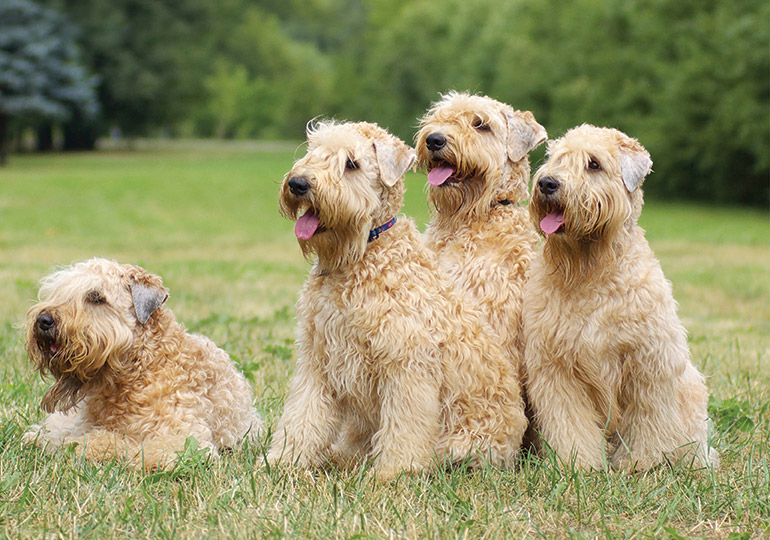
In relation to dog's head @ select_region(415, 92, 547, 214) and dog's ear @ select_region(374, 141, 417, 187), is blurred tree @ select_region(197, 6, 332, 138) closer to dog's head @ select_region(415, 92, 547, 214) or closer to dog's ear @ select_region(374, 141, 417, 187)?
dog's head @ select_region(415, 92, 547, 214)

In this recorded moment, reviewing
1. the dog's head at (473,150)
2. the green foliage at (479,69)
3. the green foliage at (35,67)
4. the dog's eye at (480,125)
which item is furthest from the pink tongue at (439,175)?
the green foliage at (35,67)

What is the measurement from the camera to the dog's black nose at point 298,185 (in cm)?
391

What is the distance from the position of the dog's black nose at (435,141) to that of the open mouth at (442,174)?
5.1 inches

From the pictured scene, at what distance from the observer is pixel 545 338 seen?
4242 mm

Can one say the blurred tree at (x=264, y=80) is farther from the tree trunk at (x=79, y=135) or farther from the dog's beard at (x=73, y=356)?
the dog's beard at (x=73, y=356)

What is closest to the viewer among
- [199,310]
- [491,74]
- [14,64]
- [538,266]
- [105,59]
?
[538,266]

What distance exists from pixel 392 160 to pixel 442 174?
50 cm

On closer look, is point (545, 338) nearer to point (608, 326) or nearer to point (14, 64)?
point (608, 326)

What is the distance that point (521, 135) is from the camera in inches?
189

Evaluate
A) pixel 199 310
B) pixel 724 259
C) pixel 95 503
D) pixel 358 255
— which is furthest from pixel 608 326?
pixel 724 259

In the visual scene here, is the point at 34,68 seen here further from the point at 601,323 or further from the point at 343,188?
the point at 601,323

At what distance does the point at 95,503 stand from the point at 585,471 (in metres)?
2.38

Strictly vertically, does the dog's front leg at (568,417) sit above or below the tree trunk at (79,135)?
above

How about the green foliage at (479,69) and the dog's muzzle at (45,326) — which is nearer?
the dog's muzzle at (45,326)
